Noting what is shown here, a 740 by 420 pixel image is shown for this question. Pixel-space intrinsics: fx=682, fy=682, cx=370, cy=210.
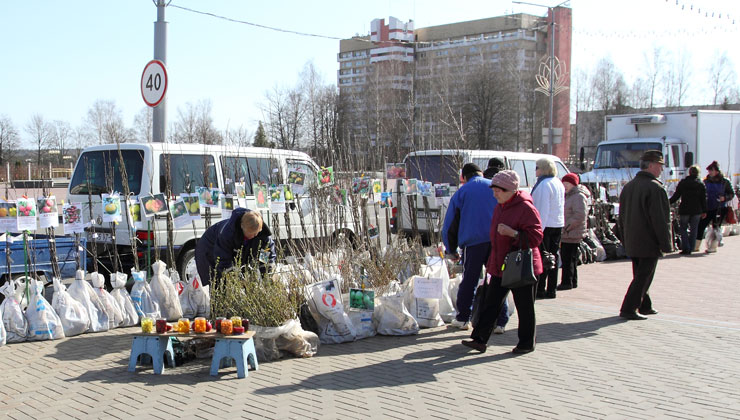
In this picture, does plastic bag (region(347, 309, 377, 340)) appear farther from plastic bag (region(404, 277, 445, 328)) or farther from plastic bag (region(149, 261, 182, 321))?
plastic bag (region(149, 261, 182, 321))

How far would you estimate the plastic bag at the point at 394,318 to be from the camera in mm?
6766

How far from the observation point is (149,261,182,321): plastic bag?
23.8 ft

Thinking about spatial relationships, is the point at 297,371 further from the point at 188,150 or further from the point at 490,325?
the point at 188,150

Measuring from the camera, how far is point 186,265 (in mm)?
8680

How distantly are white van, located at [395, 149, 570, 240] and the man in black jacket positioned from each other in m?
2.62

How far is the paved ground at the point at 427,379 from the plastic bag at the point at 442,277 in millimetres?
274

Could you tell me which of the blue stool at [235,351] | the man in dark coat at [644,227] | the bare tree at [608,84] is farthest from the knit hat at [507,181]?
the bare tree at [608,84]

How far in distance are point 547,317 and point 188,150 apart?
5014 millimetres

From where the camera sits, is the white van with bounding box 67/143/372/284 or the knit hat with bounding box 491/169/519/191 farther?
the white van with bounding box 67/143/372/284

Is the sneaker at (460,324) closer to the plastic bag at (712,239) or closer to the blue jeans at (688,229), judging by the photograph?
the blue jeans at (688,229)

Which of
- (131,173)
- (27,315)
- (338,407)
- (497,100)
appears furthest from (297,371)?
(497,100)

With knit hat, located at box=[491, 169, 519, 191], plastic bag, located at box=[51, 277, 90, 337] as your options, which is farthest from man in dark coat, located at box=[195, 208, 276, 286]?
knit hat, located at box=[491, 169, 519, 191]

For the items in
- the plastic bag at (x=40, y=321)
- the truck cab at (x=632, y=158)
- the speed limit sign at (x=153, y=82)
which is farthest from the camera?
the truck cab at (x=632, y=158)

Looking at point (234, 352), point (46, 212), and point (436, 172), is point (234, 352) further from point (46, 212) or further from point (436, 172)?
point (436, 172)
